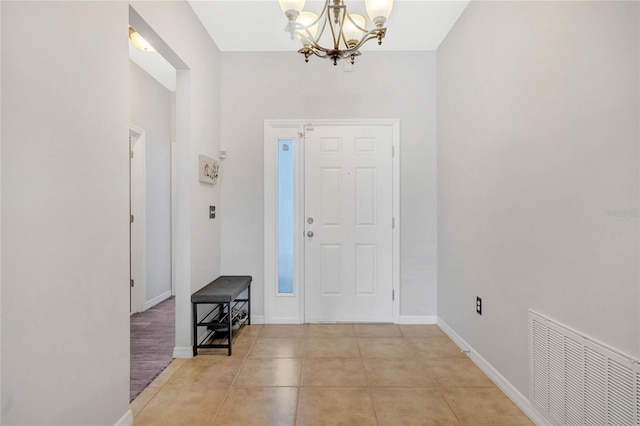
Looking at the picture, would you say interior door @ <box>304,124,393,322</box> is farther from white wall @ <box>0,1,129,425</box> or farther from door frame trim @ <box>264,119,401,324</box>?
white wall @ <box>0,1,129,425</box>

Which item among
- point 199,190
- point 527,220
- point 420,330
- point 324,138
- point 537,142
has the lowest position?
point 420,330

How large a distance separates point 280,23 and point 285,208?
5.56 ft

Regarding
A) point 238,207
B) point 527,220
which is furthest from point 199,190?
point 527,220

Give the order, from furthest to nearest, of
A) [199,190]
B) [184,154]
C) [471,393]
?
1. [199,190]
2. [184,154]
3. [471,393]

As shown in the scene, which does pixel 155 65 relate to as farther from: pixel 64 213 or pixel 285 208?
pixel 64 213

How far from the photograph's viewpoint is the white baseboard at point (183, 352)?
94.1 inches

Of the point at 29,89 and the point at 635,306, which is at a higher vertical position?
the point at 29,89

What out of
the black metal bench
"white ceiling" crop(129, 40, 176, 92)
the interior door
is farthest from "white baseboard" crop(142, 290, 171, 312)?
"white ceiling" crop(129, 40, 176, 92)

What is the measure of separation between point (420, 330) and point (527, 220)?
5.49ft

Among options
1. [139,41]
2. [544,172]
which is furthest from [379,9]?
[139,41]

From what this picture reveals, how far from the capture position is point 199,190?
8.52 feet

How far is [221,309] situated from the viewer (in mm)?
2711

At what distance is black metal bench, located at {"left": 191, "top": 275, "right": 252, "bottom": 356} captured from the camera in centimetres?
237

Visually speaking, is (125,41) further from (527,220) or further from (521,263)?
(521,263)
